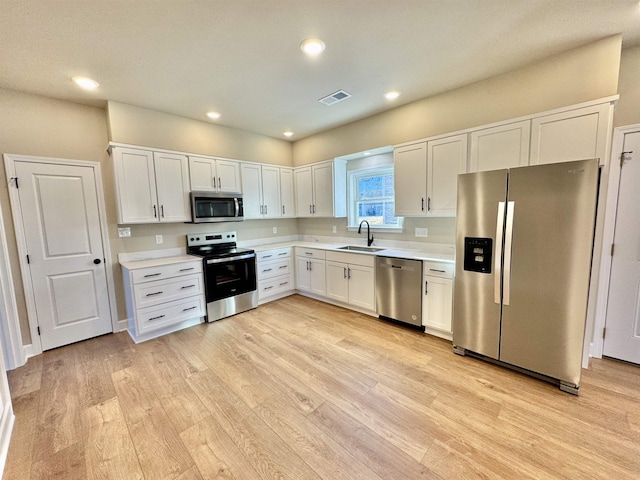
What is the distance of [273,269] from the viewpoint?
4324mm

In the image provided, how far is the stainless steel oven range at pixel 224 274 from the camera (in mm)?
3604

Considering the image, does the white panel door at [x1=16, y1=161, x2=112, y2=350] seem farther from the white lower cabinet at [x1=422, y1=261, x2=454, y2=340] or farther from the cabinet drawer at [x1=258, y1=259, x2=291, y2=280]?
the white lower cabinet at [x1=422, y1=261, x2=454, y2=340]

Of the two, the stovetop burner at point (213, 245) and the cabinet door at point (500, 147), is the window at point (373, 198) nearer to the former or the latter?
the cabinet door at point (500, 147)

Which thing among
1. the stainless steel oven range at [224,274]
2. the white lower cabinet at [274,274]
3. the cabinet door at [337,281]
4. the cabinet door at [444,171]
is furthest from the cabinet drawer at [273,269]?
the cabinet door at [444,171]

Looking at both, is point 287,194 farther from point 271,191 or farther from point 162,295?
point 162,295

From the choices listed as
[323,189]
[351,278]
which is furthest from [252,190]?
[351,278]

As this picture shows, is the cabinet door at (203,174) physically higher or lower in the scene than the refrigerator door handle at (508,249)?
higher

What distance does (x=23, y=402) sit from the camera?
2.13 metres

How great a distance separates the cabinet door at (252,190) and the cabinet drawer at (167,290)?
4.41 feet

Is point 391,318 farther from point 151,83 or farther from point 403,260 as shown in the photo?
point 151,83

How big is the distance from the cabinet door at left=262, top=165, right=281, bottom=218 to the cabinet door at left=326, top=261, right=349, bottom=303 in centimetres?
142

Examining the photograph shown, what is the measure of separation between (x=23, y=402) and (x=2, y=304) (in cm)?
110

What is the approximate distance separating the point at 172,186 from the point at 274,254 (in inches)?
69.6

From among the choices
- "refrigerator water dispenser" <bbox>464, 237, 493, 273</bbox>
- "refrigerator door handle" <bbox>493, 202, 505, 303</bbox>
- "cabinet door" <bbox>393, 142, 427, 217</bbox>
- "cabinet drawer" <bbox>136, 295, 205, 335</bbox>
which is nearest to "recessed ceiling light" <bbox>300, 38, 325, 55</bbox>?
"cabinet door" <bbox>393, 142, 427, 217</bbox>
